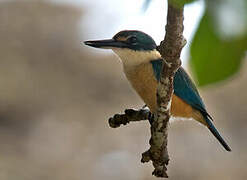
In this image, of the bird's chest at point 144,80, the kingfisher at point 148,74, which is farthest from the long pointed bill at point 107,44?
the bird's chest at point 144,80

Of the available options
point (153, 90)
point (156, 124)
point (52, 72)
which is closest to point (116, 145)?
point (52, 72)

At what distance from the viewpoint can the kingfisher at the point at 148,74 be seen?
2.49 meters

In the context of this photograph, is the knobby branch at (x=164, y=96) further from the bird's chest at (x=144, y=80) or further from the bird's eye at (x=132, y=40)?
the bird's eye at (x=132, y=40)

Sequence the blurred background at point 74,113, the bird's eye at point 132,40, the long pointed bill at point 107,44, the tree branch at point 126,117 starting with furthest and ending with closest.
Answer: the blurred background at point 74,113 → the bird's eye at point 132,40 → the long pointed bill at point 107,44 → the tree branch at point 126,117

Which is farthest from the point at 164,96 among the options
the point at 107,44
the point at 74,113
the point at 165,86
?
the point at 74,113

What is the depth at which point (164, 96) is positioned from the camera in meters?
1.41

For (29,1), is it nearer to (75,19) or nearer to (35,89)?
(75,19)

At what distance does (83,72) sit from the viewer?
10688 millimetres

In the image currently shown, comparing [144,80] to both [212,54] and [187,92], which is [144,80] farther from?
[212,54]

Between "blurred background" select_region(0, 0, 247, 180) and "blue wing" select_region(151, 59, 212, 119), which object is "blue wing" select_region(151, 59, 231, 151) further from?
"blurred background" select_region(0, 0, 247, 180)

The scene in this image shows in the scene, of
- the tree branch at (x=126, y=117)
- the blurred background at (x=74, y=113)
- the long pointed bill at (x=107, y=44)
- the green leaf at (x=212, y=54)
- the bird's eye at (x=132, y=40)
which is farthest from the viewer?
the blurred background at (x=74, y=113)

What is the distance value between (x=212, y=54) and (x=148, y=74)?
2.16m

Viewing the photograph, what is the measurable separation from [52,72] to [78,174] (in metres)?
2.71

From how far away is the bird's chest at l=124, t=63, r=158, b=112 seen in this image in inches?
97.1
